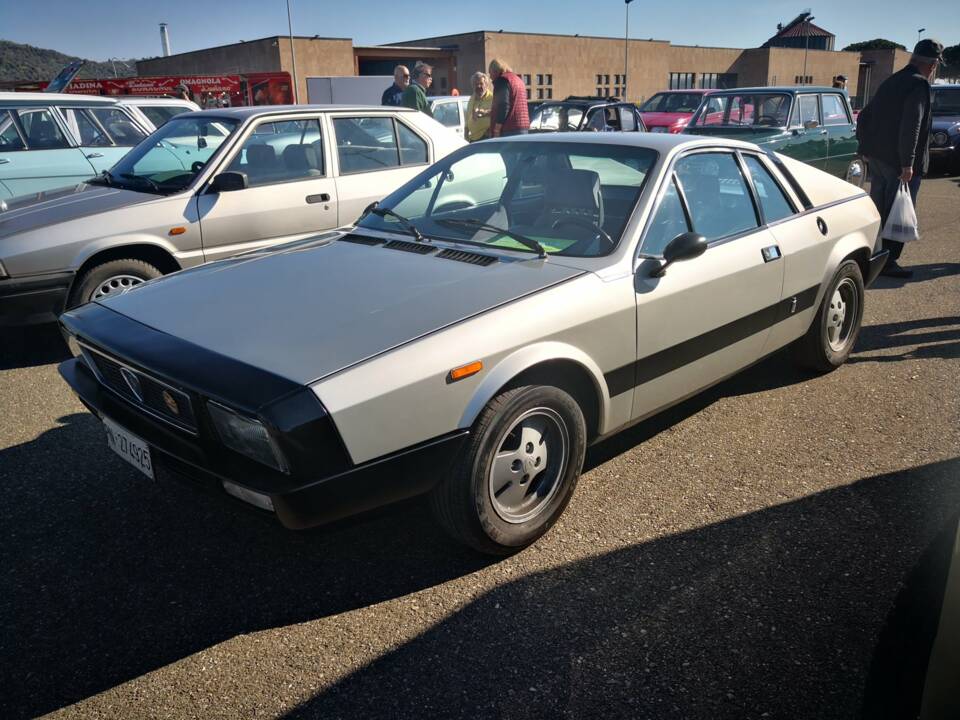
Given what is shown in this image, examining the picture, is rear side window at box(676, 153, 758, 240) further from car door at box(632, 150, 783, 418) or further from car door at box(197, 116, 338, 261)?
car door at box(197, 116, 338, 261)

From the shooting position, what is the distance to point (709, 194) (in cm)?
361

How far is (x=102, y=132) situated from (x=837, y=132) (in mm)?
10057

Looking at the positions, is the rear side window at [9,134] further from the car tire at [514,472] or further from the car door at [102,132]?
the car tire at [514,472]

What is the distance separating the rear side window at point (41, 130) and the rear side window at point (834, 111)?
33.1 feet

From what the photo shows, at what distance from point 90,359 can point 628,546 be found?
2.23m

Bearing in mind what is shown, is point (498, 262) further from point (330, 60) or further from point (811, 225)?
point (330, 60)

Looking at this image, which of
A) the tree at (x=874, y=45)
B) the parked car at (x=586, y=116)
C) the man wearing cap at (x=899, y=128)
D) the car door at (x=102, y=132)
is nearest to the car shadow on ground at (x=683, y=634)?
the man wearing cap at (x=899, y=128)

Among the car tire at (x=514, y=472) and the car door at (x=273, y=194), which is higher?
the car door at (x=273, y=194)

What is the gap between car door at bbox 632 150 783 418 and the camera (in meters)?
3.17

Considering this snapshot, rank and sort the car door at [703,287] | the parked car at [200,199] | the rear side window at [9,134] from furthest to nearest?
the rear side window at [9,134], the parked car at [200,199], the car door at [703,287]

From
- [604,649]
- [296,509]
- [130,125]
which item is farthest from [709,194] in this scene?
[130,125]

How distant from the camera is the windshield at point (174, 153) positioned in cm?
557

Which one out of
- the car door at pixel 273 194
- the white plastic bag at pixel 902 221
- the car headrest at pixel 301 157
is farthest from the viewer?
the white plastic bag at pixel 902 221

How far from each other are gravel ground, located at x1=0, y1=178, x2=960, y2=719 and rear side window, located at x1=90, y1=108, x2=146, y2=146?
18.2 feet
